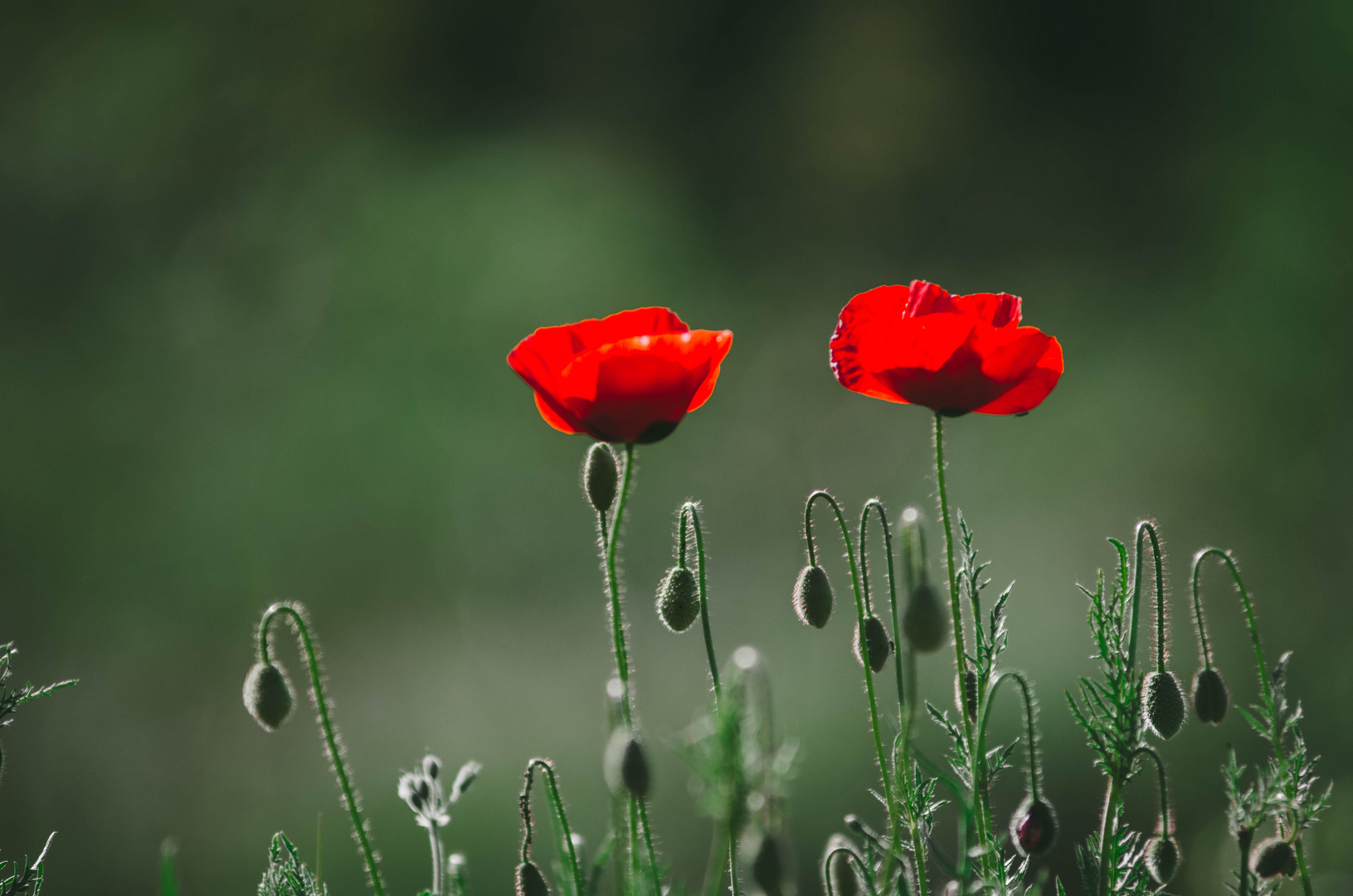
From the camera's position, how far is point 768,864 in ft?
1.11

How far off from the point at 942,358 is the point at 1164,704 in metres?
0.19

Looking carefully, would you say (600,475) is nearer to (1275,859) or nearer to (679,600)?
(679,600)

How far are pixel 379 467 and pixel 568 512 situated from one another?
357 millimetres

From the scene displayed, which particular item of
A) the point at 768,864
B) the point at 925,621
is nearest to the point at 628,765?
the point at 768,864

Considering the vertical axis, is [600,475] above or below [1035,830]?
above

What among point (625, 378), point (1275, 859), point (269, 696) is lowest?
point (1275, 859)

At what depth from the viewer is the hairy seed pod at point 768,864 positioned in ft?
1.11

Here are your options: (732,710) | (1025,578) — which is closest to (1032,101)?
(1025,578)

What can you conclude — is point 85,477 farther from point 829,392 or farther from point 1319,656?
point 1319,656

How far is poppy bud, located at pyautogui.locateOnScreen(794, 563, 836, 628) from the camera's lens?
20.4 inches

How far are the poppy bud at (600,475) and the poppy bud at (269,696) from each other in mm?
169

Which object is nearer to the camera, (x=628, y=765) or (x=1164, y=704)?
(x=628, y=765)

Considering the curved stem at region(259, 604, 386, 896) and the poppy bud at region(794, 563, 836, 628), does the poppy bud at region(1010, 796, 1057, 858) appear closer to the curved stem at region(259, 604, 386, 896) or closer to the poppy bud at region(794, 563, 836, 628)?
the poppy bud at region(794, 563, 836, 628)

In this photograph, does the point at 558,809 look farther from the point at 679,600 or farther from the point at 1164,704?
the point at 1164,704
